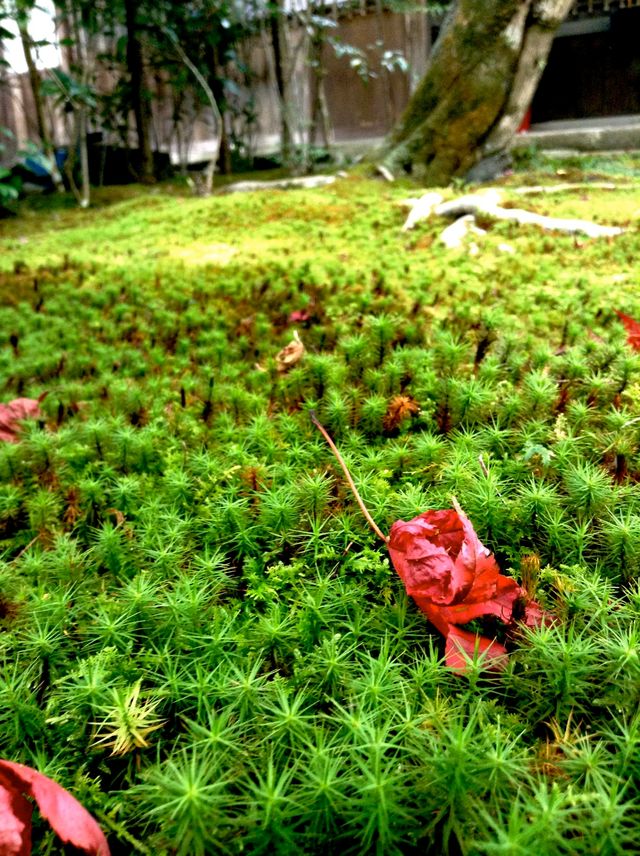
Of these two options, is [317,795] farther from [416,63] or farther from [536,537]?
[416,63]

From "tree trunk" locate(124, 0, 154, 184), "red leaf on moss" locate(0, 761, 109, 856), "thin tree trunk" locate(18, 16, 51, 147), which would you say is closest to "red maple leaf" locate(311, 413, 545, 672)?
"red leaf on moss" locate(0, 761, 109, 856)

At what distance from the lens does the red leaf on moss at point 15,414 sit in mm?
2645

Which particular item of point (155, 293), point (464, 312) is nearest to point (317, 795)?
point (464, 312)

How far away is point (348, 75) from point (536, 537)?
45.0ft

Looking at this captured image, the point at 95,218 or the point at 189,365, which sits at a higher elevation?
the point at 95,218

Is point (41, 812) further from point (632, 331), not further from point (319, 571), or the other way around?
point (632, 331)

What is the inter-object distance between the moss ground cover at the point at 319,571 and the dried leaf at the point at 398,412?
0.01 metres

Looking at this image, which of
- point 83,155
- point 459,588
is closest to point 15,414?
point 459,588

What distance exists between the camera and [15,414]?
Answer: 273cm

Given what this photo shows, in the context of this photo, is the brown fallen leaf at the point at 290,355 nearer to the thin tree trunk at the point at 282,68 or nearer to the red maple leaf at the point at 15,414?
the red maple leaf at the point at 15,414

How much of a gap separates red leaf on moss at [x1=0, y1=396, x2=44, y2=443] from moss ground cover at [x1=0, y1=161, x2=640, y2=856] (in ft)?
0.31

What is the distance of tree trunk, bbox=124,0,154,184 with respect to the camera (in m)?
9.07

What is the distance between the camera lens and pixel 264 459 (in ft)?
7.13

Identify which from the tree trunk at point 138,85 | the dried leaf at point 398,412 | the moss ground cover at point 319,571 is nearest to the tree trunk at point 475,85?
the tree trunk at point 138,85
